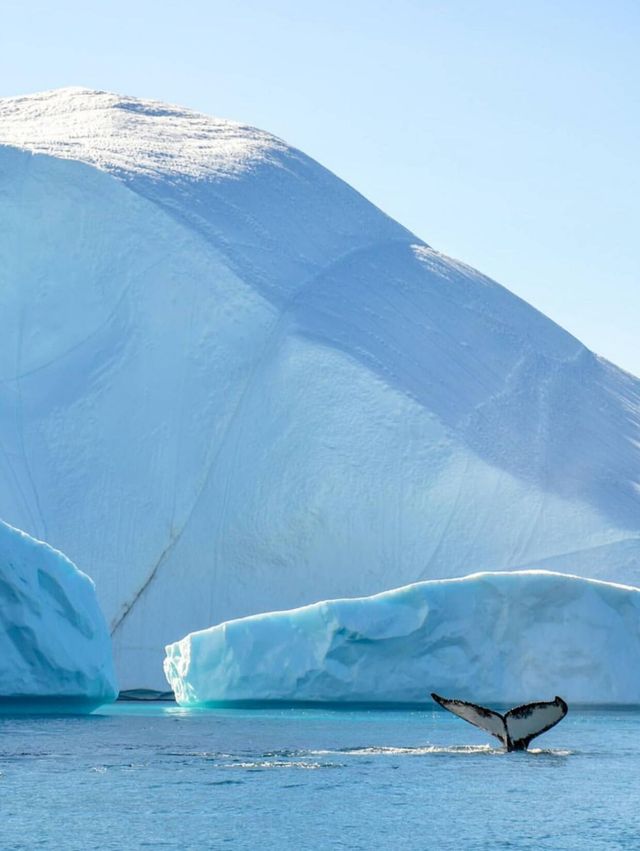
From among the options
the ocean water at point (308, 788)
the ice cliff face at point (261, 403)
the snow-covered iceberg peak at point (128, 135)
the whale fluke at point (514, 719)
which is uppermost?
the snow-covered iceberg peak at point (128, 135)

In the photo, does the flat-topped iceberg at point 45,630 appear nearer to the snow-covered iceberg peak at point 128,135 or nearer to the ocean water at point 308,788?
the ocean water at point 308,788

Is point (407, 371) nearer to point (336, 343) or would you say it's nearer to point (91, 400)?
point (336, 343)

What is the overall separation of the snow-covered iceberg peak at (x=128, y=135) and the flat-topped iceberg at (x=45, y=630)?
555 inches

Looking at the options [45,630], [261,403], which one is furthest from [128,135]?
[45,630]

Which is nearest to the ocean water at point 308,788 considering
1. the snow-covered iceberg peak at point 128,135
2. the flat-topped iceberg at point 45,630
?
the flat-topped iceberg at point 45,630

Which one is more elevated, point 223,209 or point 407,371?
point 223,209

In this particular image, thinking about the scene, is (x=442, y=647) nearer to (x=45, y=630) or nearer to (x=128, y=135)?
(x=45, y=630)

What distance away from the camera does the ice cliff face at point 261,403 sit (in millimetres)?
27844

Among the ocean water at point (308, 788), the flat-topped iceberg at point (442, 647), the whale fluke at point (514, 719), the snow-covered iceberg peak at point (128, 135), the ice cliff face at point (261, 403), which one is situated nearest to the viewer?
the ocean water at point (308, 788)

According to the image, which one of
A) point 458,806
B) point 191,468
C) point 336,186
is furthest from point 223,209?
point 458,806

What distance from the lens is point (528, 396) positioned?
30.5 m

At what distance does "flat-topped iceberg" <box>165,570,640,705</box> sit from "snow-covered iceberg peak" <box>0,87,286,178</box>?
13.2 meters

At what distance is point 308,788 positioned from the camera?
13891 mm

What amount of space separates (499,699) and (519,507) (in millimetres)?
5830
